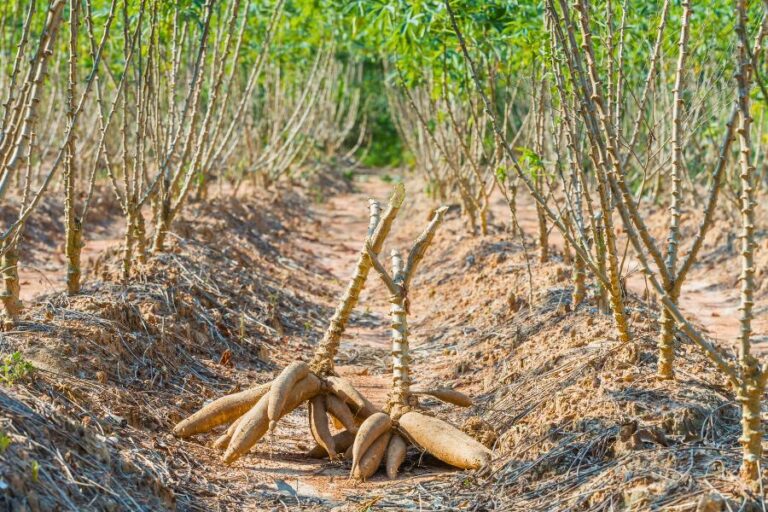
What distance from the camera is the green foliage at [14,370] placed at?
320cm

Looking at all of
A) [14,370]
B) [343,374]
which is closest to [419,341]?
[343,374]

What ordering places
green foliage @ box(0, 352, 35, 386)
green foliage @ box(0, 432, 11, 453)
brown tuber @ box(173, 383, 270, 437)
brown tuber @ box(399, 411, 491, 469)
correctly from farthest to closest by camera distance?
brown tuber @ box(173, 383, 270, 437) < brown tuber @ box(399, 411, 491, 469) < green foliage @ box(0, 352, 35, 386) < green foliage @ box(0, 432, 11, 453)

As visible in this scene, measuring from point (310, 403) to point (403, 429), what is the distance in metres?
0.43

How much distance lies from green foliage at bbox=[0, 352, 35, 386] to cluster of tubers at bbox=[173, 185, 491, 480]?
749mm

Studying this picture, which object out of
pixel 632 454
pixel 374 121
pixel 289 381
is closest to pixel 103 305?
pixel 289 381

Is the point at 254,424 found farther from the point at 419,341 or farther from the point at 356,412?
the point at 419,341

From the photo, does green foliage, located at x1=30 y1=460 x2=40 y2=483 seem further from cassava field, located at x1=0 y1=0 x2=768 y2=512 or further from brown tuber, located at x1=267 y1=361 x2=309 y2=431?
brown tuber, located at x1=267 y1=361 x2=309 y2=431

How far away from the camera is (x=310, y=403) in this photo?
4.01 m

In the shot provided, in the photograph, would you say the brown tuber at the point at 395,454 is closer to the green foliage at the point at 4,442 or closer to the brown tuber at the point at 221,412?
the brown tuber at the point at 221,412

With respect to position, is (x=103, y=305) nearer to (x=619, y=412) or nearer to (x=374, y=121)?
(x=619, y=412)

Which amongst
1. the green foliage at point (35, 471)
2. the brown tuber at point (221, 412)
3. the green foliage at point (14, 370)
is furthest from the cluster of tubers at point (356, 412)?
the green foliage at point (35, 471)

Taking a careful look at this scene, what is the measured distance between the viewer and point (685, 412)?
3316 millimetres

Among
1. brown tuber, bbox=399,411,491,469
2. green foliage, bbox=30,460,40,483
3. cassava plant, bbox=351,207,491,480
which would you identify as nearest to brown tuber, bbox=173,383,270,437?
cassava plant, bbox=351,207,491,480

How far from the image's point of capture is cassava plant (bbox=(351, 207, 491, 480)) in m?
3.65
